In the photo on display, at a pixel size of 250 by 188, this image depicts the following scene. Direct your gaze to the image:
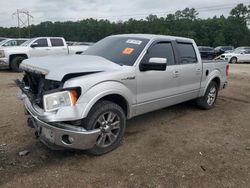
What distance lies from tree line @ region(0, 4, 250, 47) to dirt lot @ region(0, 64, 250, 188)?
66.6m

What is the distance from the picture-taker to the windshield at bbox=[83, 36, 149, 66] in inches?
176

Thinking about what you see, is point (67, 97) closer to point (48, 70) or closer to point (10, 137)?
point (48, 70)

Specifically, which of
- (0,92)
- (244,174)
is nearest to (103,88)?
(244,174)

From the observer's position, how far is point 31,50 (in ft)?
44.4

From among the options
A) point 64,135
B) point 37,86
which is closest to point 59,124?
point 64,135

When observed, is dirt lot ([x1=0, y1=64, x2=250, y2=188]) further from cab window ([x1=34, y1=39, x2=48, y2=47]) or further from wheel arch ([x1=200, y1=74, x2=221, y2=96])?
cab window ([x1=34, y1=39, x2=48, y2=47])

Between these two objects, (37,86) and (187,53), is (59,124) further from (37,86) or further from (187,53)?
(187,53)

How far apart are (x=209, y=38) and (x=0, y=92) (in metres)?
69.5

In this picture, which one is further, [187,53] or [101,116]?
[187,53]

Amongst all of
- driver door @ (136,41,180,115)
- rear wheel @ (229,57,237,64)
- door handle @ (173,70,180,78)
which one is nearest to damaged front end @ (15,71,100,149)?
driver door @ (136,41,180,115)

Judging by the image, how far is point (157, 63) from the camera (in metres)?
4.25

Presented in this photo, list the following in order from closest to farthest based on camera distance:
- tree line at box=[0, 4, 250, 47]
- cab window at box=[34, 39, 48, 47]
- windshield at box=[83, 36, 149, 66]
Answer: windshield at box=[83, 36, 149, 66]
cab window at box=[34, 39, 48, 47]
tree line at box=[0, 4, 250, 47]

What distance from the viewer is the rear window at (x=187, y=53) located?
18.2ft

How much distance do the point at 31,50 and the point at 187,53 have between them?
9853 mm
